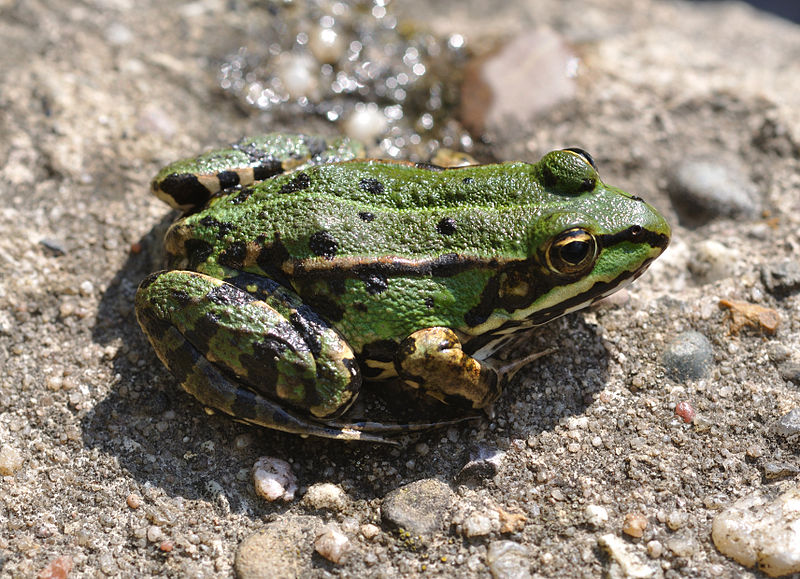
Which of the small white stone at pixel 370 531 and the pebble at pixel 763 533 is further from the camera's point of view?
the small white stone at pixel 370 531

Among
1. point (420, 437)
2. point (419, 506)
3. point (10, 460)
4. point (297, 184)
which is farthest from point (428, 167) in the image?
point (10, 460)

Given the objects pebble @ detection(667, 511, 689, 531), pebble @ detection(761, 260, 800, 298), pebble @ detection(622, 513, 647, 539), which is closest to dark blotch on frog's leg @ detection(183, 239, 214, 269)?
pebble @ detection(622, 513, 647, 539)

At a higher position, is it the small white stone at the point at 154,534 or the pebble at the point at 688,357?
the pebble at the point at 688,357

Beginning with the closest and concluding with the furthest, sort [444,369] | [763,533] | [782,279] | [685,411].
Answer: [763,533] → [444,369] → [685,411] → [782,279]

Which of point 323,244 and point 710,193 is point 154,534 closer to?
point 323,244

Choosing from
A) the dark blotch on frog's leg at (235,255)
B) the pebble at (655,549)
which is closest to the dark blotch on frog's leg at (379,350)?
the dark blotch on frog's leg at (235,255)

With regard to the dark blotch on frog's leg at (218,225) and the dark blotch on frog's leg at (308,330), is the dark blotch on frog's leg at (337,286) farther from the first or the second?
the dark blotch on frog's leg at (218,225)

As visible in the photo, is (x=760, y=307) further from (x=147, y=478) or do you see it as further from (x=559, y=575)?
(x=147, y=478)
